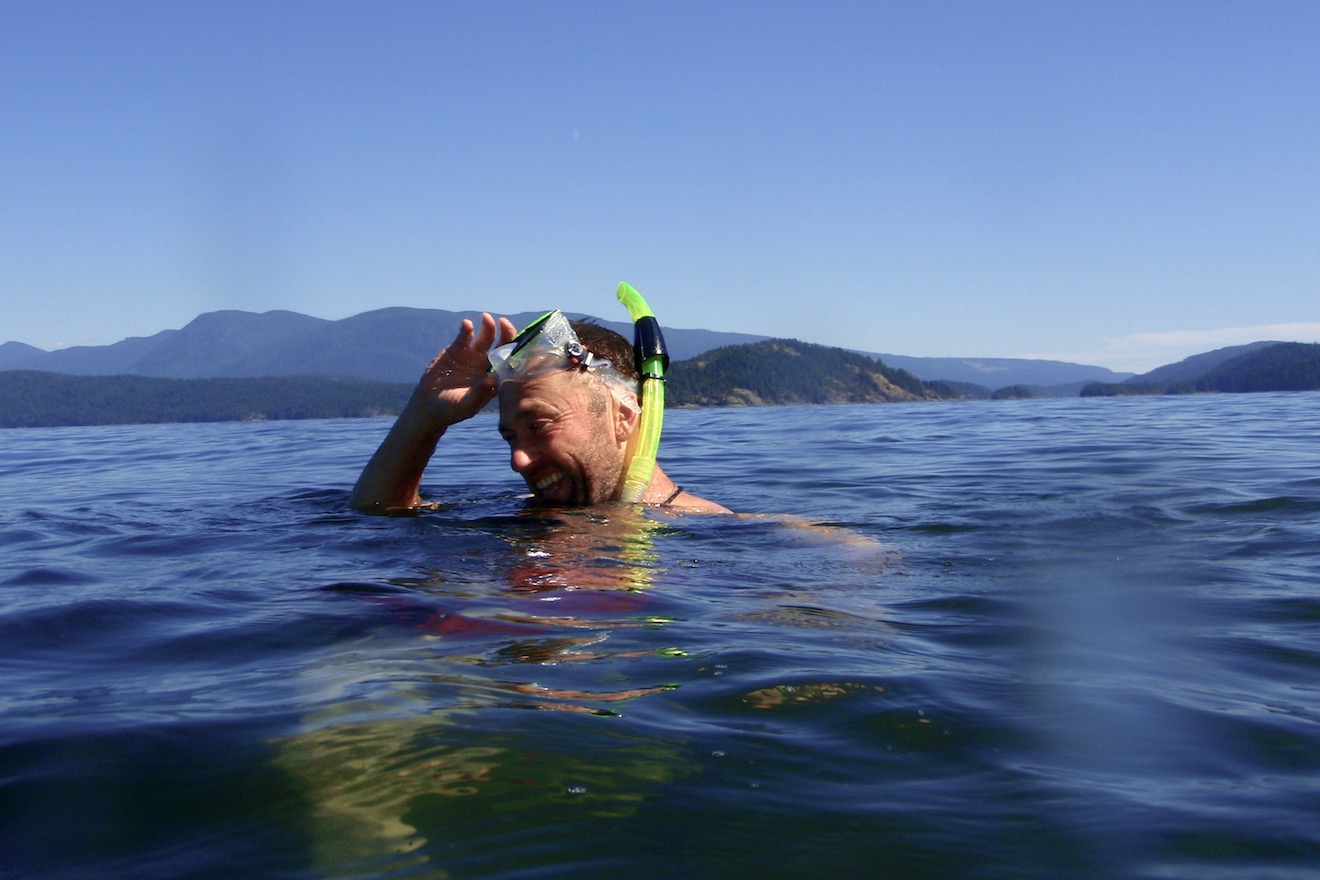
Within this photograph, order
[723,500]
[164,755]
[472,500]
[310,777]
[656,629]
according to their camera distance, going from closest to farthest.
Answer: [310,777], [164,755], [656,629], [472,500], [723,500]

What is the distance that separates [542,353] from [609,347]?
55cm

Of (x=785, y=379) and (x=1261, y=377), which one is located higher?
(x=785, y=379)

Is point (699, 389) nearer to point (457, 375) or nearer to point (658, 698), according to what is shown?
point (457, 375)

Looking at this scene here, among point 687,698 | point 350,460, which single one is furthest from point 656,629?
point 350,460

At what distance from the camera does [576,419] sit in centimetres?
525

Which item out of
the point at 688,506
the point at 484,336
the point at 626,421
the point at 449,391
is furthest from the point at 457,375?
the point at 688,506

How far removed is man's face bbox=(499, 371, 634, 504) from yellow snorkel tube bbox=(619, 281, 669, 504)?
134 mm

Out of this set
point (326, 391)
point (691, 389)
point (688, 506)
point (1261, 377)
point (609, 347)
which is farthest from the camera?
point (326, 391)

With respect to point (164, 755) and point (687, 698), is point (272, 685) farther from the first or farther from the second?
point (687, 698)

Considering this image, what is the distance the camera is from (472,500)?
6.76 m

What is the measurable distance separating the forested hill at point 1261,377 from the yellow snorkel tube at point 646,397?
66396 mm

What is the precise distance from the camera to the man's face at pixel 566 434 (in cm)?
511

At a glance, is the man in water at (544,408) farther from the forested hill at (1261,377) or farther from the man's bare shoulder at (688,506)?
the forested hill at (1261,377)

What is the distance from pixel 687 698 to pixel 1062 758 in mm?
889
